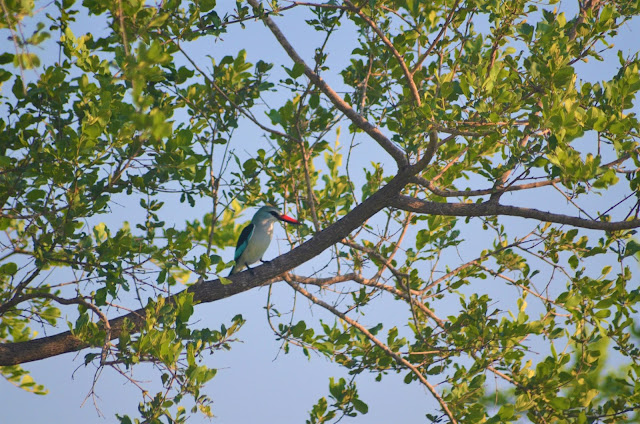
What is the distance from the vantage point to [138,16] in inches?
138

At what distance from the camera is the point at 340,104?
4.23m

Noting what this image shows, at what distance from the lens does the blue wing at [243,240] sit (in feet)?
20.3

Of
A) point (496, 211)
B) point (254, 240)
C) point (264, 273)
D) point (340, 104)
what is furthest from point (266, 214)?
point (496, 211)

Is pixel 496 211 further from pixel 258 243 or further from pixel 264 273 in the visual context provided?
pixel 258 243

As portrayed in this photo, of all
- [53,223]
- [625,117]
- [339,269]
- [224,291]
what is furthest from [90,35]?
[625,117]

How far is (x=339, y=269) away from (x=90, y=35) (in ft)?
8.13

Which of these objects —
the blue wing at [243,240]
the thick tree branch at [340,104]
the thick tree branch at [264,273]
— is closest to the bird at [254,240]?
the blue wing at [243,240]

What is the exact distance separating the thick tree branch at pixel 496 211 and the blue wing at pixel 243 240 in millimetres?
2246

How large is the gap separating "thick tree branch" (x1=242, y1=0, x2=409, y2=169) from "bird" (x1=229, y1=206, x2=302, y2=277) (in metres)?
2.02

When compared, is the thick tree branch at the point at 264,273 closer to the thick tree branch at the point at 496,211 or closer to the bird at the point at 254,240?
the thick tree branch at the point at 496,211

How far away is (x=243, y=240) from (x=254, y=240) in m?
0.11

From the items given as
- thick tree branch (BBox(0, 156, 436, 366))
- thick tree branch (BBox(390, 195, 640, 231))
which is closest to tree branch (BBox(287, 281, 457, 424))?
thick tree branch (BBox(0, 156, 436, 366))

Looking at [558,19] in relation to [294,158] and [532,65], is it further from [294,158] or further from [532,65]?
[294,158]

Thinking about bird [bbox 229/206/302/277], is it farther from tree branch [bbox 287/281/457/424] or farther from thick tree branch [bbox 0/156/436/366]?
thick tree branch [bbox 0/156/436/366]
